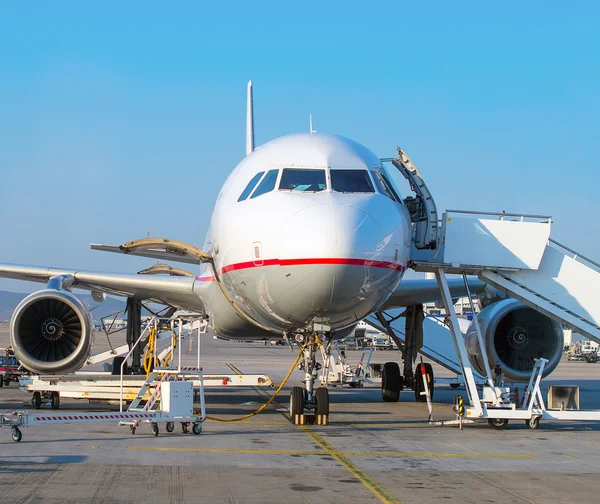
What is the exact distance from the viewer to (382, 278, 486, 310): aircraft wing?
17.8 m

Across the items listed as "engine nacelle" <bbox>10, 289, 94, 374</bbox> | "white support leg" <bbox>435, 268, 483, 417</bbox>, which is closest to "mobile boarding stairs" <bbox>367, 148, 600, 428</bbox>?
"white support leg" <bbox>435, 268, 483, 417</bbox>

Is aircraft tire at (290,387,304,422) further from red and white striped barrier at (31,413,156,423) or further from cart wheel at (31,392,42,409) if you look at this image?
cart wheel at (31,392,42,409)

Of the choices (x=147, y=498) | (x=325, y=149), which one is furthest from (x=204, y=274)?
(x=147, y=498)

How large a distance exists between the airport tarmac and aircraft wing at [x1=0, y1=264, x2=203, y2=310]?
4368 millimetres

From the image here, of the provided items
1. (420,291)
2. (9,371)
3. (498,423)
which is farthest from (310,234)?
(9,371)

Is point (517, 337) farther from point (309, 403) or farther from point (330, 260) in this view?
point (330, 260)

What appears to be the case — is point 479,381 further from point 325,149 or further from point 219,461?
point 219,461

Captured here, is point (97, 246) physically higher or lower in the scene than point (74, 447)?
higher

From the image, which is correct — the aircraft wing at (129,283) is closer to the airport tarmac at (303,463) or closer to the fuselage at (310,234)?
the fuselage at (310,234)

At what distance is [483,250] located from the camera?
14727mm

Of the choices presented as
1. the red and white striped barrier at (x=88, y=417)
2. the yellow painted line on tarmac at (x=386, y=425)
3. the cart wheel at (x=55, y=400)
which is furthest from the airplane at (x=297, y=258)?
the red and white striped barrier at (x=88, y=417)

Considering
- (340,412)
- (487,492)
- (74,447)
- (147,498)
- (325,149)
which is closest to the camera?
(147,498)

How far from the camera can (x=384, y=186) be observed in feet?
43.0

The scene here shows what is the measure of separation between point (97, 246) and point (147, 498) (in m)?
9.66
